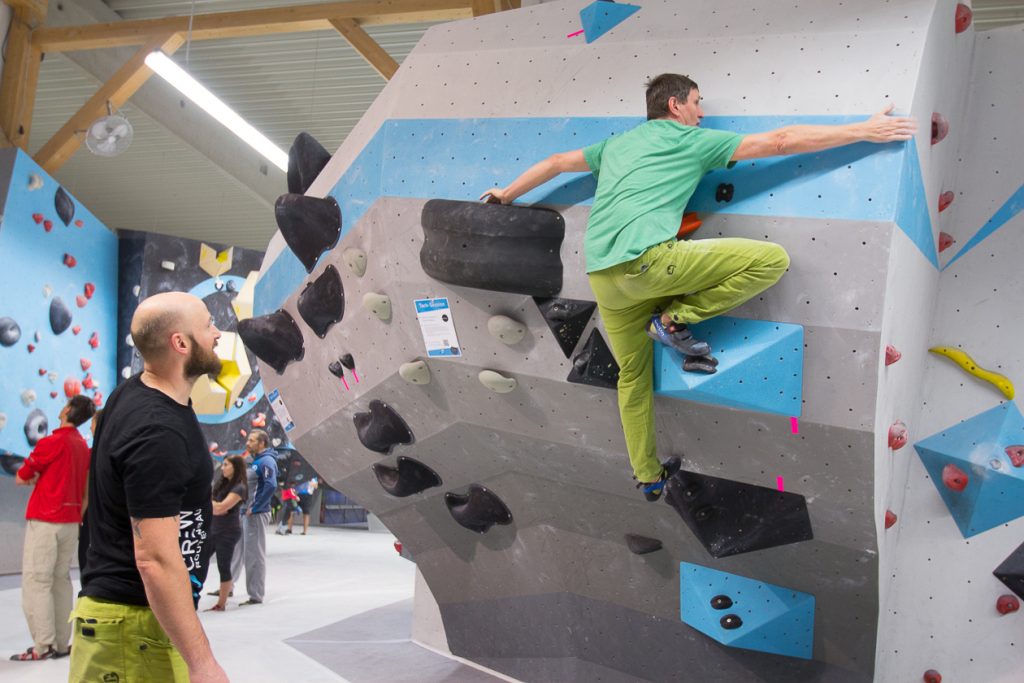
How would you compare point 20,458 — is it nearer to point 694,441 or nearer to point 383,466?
point 383,466

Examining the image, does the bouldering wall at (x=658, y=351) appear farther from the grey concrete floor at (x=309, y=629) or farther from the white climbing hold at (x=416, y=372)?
the grey concrete floor at (x=309, y=629)

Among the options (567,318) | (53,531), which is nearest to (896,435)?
(567,318)

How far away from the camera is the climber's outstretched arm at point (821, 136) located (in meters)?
2.58

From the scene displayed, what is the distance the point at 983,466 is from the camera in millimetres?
3352

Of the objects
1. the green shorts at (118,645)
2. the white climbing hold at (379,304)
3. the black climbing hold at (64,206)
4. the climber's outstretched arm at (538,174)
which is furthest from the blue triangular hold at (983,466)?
the black climbing hold at (64,206)

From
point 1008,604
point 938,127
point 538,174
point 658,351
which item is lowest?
point 1008,604

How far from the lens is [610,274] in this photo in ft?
9.38

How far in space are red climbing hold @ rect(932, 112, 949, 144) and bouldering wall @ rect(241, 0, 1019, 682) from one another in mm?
13

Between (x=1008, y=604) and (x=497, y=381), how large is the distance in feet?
6.81

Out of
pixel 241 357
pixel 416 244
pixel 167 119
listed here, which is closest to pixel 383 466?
pixel 416 244

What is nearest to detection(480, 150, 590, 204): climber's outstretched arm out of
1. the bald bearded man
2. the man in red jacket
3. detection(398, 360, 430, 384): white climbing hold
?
detection(398, 360, 430, 384): white climbing hold

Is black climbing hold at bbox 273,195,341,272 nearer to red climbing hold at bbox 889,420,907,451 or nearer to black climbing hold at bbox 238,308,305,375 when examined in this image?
black climbing hold at bbox 238,308,305,375

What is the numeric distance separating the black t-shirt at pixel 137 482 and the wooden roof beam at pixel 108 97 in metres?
6.57

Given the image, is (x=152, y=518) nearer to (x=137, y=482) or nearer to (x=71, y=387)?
(x=137, y=482)
